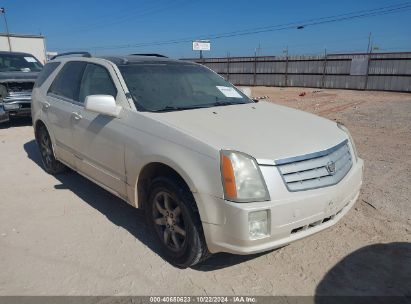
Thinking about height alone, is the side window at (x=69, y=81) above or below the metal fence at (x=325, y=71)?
above

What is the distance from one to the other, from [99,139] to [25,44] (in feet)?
105

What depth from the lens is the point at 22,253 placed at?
3318mm

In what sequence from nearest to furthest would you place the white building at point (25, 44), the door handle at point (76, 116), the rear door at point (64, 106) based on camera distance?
1. the door handle at point (76, 116)
2. the rear door at point (64, 106)
3. the white building at point (25, 44)

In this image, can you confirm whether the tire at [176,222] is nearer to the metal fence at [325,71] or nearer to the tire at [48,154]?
the tire at [48,154]

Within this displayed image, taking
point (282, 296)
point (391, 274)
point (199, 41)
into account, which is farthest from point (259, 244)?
point (199, 41)

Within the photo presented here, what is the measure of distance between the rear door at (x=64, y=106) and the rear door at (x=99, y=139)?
14 centimetres

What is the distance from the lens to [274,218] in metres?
2.52

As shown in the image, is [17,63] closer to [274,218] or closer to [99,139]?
[99,139]

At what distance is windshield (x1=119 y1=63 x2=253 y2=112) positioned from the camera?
355 centimetres

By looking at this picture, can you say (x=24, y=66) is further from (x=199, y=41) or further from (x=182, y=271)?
(x=199, y=41)

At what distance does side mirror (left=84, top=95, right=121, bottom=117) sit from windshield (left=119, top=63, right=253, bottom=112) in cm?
21

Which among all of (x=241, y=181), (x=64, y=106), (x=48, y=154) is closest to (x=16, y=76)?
(x=48, y=154)

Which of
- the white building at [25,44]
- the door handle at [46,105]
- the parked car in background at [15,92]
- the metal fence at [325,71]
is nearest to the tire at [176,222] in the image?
the door handle at [46,105]

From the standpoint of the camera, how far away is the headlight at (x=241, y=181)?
98.5 inches
